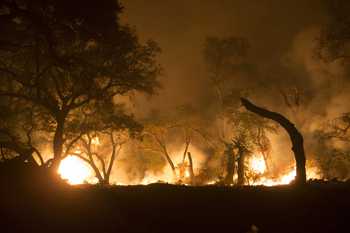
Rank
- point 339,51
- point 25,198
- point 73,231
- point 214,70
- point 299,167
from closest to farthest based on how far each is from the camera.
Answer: point 73,231
point 25,198
point 299,167
point 339,51
point 214,70

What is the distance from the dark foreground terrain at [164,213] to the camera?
13.1ft

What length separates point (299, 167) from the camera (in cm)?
773

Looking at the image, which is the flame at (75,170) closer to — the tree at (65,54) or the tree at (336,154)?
the tree at (65,54)

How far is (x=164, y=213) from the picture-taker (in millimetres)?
5199

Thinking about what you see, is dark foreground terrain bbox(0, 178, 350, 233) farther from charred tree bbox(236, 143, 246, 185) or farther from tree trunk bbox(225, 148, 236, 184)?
tree trunk bbox(225, 148, 236, 184)

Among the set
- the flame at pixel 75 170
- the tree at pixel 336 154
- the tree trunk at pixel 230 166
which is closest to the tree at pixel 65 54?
the tree trunk at pixel 230 166

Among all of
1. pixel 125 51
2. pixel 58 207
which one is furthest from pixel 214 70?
pixel 58 207

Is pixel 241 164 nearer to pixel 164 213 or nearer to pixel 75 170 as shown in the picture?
pixel 164 213

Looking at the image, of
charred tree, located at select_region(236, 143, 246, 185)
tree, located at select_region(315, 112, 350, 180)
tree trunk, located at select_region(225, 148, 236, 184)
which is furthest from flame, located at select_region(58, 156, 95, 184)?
tree, located at select_region(315, 112, 350, 180)

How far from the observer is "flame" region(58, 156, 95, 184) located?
1135 inches

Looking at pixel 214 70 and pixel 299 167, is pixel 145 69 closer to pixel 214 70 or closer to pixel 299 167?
pixel 299 167

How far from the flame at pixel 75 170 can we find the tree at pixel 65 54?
16616 millimetres

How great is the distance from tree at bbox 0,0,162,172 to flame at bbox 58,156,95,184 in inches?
654

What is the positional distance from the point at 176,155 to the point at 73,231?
3395cm
